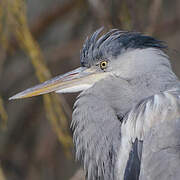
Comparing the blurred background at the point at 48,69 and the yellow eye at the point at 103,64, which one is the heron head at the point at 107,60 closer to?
the yellow eye at the point at 103,64

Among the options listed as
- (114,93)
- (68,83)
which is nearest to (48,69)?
(68,83)

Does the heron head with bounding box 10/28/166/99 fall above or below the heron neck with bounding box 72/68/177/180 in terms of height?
above

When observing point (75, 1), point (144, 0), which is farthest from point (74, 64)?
point (144, 0)

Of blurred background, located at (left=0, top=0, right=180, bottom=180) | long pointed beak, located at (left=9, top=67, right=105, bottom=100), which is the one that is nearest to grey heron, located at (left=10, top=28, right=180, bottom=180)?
long pointed beak, located at (left=9, top=67, right=105, bottom=100)

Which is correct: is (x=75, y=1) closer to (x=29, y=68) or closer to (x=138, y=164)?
(x=29, y=68)

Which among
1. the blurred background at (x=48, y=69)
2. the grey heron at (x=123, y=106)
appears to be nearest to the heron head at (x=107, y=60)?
the grey heron at (x=123, y=106)

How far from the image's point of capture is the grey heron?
6.98 ft

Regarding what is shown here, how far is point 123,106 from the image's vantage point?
7.58 feet

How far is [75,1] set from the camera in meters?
3.74

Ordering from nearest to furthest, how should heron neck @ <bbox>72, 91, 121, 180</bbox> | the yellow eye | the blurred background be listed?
heron neck @ <bbox>72, 91, 121, 180</bbox> < the yellow eye < the blurred background

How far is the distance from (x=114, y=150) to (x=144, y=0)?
130 centimetres

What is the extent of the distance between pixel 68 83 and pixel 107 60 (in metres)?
0.19

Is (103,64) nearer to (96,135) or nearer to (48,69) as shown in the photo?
(96,135)

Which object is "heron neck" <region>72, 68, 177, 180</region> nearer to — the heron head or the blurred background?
the heron head
